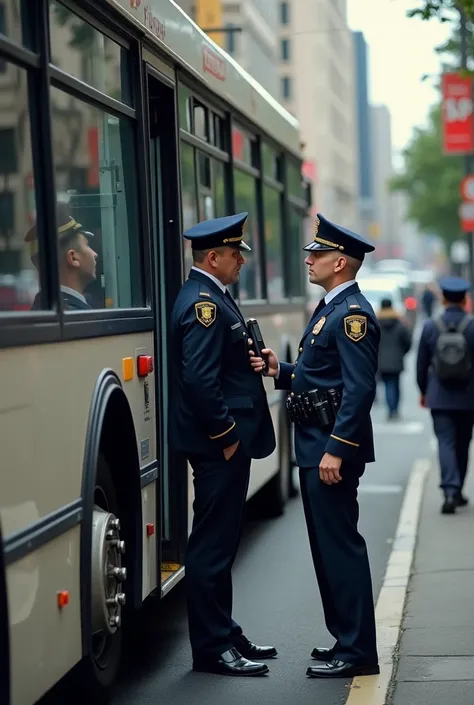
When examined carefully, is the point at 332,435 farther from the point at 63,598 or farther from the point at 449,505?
the point at 449,505

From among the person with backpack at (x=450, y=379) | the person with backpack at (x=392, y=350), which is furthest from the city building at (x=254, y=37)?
the person with backpack at (x=450, y=379)

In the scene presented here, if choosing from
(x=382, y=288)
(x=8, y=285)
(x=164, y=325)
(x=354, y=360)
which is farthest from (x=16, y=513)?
(x=382, y=288)

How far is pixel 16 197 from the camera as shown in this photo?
4.96 meters

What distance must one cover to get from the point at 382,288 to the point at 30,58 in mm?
32178

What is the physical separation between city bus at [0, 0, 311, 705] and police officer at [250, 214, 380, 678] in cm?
71

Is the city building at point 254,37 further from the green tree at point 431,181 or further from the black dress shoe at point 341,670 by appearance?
the black dress shoe at point 341,670

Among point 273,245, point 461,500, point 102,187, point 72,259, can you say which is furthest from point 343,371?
point 461,500

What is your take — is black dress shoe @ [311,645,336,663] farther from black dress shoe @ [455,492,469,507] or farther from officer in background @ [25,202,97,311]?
black dress shoe @ [455,492,469,507]

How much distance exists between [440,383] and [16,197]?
7.44 m

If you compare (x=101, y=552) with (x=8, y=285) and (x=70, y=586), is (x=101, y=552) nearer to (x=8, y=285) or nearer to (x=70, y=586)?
(x=70, y=586)

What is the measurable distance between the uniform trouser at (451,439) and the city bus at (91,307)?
369cm

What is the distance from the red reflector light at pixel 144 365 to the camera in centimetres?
666

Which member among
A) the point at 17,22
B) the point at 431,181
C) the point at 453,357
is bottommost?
the point at 453,357

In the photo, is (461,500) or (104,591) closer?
(104,591)
